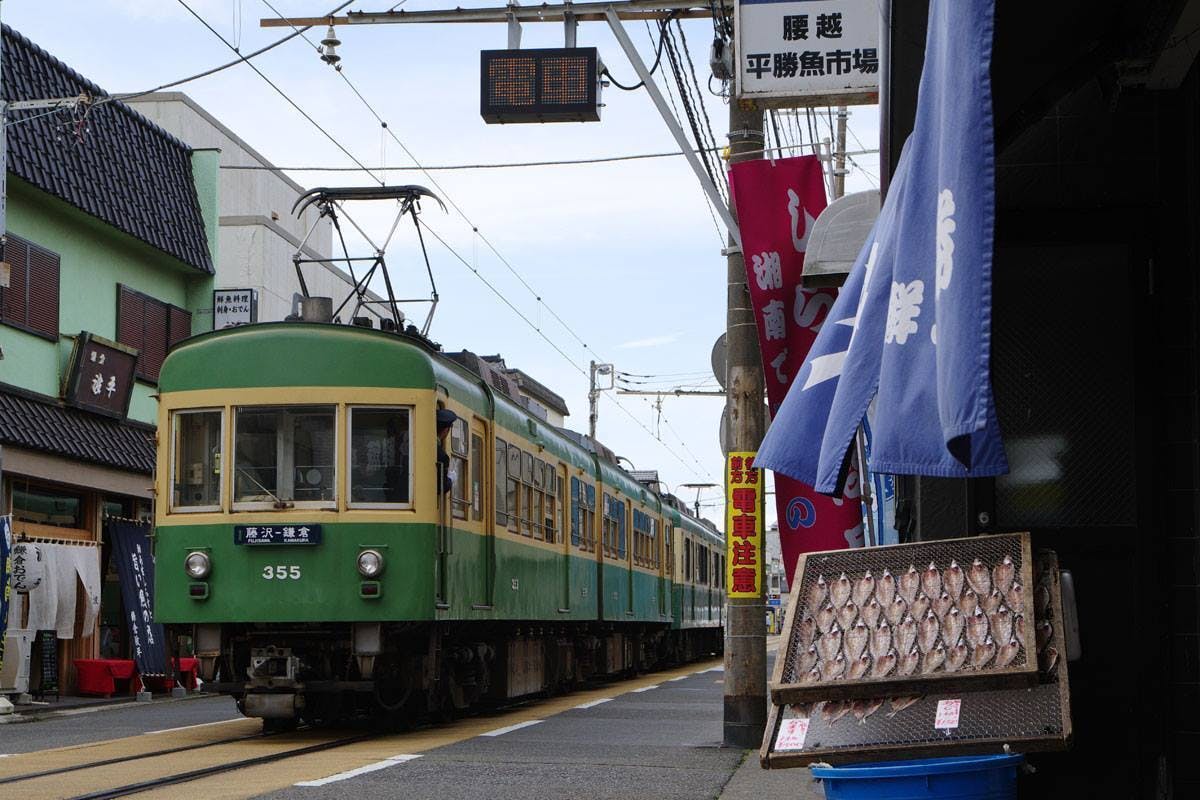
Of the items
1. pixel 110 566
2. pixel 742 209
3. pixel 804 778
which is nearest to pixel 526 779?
pixel 804 778

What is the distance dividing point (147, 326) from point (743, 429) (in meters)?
14.3

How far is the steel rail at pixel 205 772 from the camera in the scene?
26.9ft

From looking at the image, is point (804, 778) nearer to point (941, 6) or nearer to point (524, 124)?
point (524, 124)

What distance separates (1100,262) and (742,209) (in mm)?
3495

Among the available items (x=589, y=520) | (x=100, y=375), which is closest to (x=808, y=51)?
(x=589, y=520)

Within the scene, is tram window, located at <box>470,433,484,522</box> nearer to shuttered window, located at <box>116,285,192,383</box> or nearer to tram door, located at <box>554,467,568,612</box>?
tram door, located at <box>554,467,568,612</box>

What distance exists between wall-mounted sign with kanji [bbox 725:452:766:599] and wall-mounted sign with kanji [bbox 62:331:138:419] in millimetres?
11852

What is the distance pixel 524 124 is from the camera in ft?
35.3

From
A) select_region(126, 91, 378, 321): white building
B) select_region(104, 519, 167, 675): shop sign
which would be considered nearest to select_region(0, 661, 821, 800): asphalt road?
select_region(104, 519, 167, 675): shop sign

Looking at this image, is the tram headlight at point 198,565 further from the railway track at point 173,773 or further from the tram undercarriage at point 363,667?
the railway track at point 173,773

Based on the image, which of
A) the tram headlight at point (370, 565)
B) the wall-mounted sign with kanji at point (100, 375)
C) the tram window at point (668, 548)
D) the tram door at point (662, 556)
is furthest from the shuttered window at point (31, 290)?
the tram window at point (668, 548)

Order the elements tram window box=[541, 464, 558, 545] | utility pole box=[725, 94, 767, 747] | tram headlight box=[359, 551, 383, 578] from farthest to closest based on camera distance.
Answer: tram window box=[541, 464, 558, 545]
tram headlight box=[359, 551, 383, 578]
utility pole box=[725, 94, 767, 747]

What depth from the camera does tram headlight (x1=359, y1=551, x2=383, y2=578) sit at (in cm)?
1198

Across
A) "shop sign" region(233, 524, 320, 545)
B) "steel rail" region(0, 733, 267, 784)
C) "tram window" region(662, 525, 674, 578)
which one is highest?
"tram window" region(662, 525, 674, 578)
